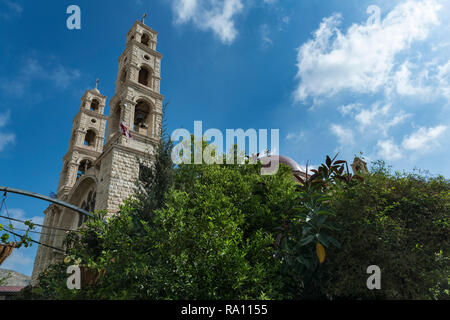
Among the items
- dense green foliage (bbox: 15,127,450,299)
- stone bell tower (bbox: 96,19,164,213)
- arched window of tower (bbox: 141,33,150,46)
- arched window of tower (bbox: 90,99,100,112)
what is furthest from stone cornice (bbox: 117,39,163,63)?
dense green foliage (bbox: 15,127,450,299)

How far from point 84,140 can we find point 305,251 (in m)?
26.0

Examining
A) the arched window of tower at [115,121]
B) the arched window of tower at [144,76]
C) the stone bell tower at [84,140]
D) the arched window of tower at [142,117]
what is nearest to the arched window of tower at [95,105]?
the stone bell tower at [84,140]

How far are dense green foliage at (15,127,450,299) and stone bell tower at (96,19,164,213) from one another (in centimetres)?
553

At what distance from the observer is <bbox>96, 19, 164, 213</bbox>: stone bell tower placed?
14.7m

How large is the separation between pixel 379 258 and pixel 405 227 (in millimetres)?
1434

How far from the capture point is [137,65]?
65.0 ft

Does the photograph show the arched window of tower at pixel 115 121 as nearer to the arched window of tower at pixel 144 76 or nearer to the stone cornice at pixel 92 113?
the arched window of tower at pixel 144 76

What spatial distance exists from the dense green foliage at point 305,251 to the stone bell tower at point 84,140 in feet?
64.0

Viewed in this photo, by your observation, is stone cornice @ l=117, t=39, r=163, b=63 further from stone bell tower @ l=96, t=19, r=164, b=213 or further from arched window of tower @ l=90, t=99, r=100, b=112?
arched window of tower @ l=90, t=99, r=100, b=112

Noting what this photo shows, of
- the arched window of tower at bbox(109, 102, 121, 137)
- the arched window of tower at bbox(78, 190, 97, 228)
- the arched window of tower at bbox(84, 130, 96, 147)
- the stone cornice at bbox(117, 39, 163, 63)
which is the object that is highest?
the stone cornice at bbox(117, 39, 163, 63)

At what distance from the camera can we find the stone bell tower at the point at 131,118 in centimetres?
1466

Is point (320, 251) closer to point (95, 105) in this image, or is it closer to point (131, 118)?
point (131, 118)
